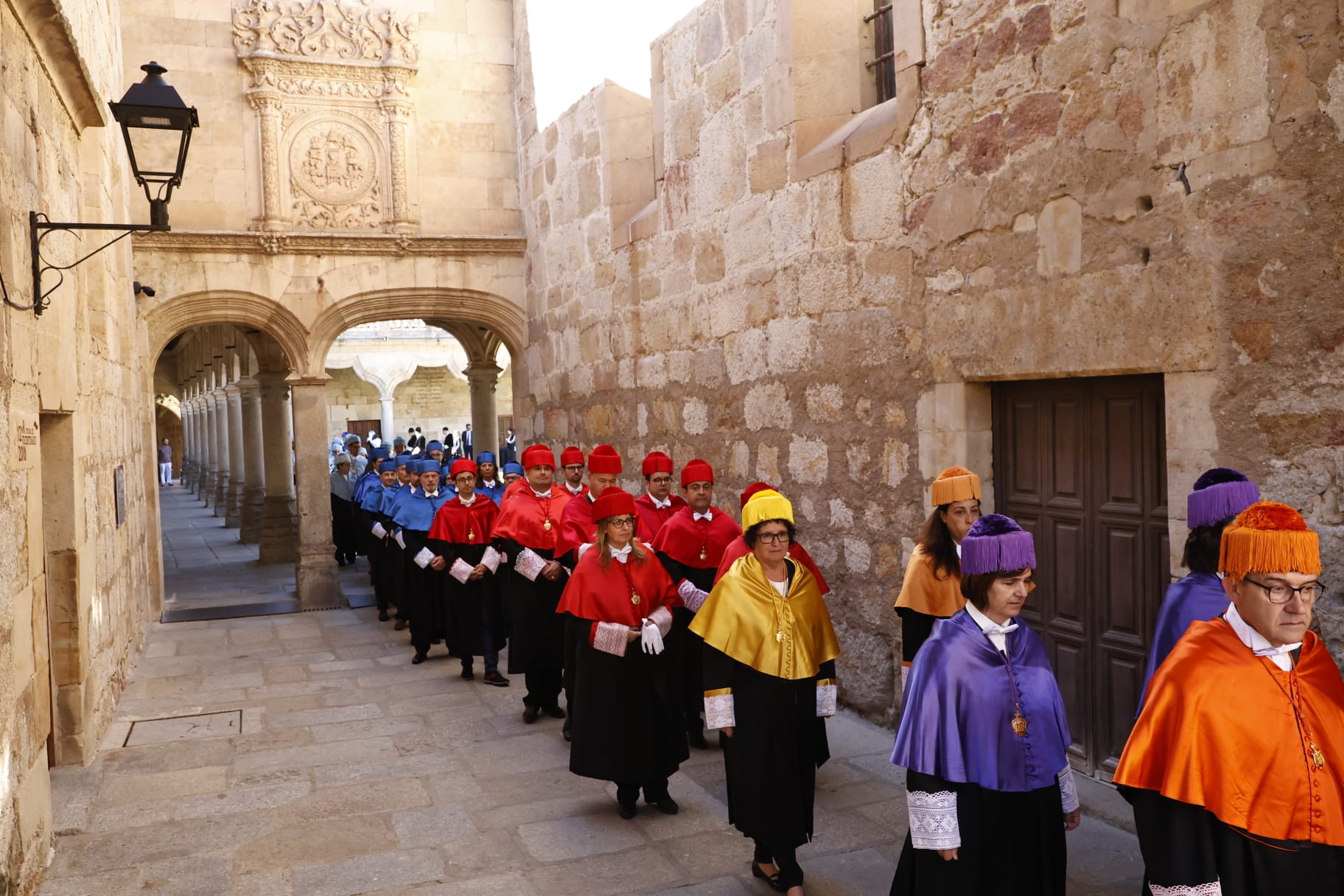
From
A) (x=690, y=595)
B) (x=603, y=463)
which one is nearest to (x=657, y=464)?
(x=603, y=463)

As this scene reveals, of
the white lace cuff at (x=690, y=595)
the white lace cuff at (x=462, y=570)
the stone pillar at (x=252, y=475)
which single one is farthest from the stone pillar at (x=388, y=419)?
the white lace cuff at (x=690, y=595)

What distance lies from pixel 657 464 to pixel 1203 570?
13.0ft

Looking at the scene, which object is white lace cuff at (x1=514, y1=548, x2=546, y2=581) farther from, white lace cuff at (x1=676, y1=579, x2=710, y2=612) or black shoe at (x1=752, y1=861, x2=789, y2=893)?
black shoe at (x1=752, y1=861, x2=789, y2=893)

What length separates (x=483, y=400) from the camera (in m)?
15.3

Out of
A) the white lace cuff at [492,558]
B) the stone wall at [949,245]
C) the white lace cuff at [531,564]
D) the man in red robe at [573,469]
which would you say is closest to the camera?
the stone wall at [949,245]

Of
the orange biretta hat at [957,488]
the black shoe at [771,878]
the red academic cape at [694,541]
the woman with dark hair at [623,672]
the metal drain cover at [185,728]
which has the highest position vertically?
the orange biretta hat at [957,488]

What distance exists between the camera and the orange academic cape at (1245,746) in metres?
2.46

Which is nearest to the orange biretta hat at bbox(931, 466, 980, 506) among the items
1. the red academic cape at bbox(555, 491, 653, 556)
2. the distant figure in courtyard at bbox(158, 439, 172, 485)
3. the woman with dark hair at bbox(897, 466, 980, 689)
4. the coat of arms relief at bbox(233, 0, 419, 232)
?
the woman with dark hair at bbox(897, 466, 980, 689)

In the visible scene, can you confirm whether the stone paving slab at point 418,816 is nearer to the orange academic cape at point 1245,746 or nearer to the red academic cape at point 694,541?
the red academic cape at point 694,541

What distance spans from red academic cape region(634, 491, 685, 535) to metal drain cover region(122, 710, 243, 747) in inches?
111

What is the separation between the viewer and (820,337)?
6.74 metres

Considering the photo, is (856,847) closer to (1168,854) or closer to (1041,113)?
(1168,854)

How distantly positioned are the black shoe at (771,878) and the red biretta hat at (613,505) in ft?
5.49

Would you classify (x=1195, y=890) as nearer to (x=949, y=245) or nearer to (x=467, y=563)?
(x=949, y=245)
